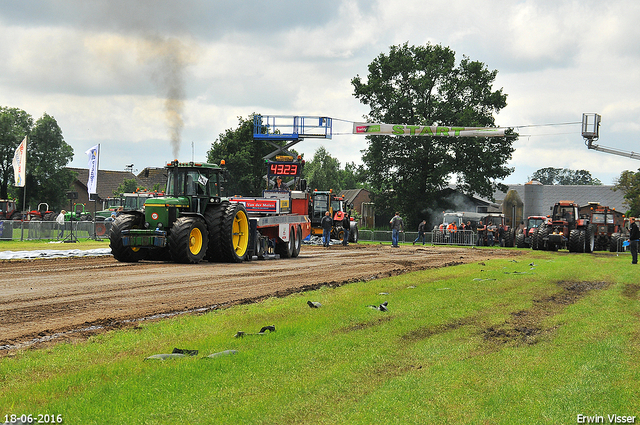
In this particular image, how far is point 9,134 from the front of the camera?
208ft

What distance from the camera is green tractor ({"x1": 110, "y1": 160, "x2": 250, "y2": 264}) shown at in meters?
17.8

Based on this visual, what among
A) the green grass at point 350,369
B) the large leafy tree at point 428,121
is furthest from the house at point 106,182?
the green grass at point 350,369

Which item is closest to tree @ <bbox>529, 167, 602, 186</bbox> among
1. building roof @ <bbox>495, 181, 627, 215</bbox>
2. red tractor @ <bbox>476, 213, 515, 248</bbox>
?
building roof @ <bbox>495, 181, 627, 215</bbox>

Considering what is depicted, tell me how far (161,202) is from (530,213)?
51.6 m

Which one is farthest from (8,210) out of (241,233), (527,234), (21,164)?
(527,234)

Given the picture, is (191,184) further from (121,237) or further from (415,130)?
(415,130)

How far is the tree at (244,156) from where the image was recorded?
2424 inches

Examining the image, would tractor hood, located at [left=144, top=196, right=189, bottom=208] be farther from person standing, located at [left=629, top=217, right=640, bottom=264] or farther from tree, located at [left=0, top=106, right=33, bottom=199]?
tree, located at [left=0, top=106, right=33, bottom=199]

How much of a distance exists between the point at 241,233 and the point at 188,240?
289 cm

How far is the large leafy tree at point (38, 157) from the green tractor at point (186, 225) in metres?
51.0

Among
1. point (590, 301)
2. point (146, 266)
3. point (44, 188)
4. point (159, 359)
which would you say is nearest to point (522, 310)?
point (590, 301)

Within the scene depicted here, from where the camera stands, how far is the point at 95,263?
1781cm

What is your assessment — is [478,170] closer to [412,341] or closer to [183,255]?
[183,255]

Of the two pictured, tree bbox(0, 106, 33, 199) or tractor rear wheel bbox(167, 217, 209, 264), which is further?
tree bbox(0, 106, 33, 199)
